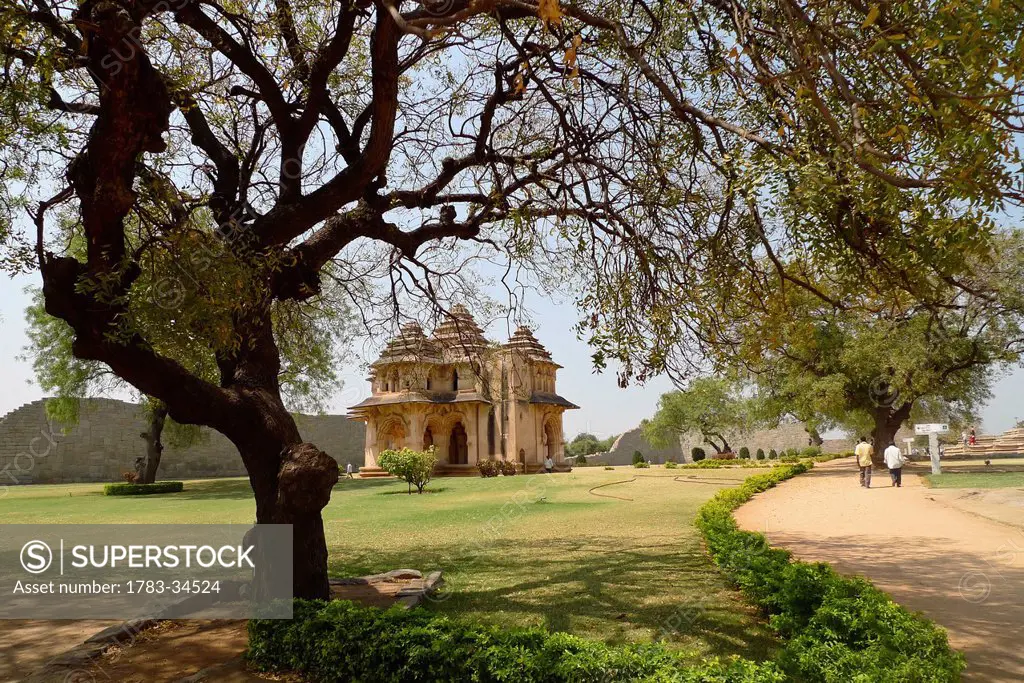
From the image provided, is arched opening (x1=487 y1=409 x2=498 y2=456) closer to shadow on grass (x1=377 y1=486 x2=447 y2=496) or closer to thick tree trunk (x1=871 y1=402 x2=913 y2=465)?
shadow on grass (x1=377 y1=486 x2=447 y2=496)

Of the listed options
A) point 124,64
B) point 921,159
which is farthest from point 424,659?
point 124,64

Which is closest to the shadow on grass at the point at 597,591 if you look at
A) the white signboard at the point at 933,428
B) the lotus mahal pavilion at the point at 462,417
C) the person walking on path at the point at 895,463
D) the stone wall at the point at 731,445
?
the person walking on path at the point at 895,463

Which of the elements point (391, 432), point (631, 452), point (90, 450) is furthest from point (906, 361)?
point (90, 450)

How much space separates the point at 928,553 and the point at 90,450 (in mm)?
40274

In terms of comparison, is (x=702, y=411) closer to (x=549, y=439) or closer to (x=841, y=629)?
(x=549, y=439)

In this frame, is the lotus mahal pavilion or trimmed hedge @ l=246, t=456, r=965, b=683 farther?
the lotus mahal pavilion

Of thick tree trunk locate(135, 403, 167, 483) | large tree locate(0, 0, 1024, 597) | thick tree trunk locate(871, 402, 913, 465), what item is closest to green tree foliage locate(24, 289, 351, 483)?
thick tree trunk locate(135, 403, 167, 483)

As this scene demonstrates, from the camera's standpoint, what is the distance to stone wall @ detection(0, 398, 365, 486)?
1363 inches

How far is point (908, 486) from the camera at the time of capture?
19516 mm

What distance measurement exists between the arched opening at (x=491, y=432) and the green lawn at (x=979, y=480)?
61.2ft

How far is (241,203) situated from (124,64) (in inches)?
106

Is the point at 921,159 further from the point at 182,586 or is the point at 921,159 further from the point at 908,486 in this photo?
the point at 908,486

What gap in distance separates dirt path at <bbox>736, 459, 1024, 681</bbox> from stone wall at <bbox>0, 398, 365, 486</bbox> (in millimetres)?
25470

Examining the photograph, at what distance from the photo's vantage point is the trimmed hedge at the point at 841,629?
3928 millimetres
